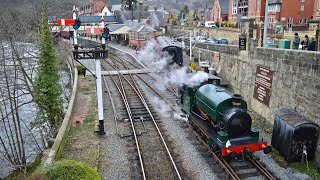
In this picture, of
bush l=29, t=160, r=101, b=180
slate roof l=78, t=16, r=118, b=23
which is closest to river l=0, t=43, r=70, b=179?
bush l=29, t=160, r=101, b=180

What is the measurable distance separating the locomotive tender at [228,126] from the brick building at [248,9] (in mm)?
32513

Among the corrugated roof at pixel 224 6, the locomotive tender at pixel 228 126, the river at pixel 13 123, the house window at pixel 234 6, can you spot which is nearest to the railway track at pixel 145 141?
the locomotive tender at pixel 228 126

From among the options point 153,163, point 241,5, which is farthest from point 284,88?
point 241,5

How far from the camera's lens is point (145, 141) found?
482 inches

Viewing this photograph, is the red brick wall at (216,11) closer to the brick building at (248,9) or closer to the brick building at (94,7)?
the brick building at (248,9)

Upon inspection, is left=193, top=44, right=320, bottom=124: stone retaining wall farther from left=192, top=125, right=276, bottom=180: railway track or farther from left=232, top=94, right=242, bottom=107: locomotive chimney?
left=232, top=94, right=242, bottom=107: locomotive chimney

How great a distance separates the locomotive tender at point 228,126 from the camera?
962cm

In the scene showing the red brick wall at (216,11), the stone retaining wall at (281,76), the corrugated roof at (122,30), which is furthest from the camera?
the red brick wall at (216,11)

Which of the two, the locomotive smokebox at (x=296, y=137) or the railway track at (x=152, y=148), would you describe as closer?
the railway track at (x=152, y=148)

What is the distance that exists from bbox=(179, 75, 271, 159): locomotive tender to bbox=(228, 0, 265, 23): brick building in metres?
32.5

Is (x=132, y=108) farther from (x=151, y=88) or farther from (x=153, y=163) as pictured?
(x=153, y=163)

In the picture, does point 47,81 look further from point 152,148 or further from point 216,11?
point 216,11

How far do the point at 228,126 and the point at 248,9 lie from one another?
42.0 m

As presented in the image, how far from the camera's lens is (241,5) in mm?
50844
